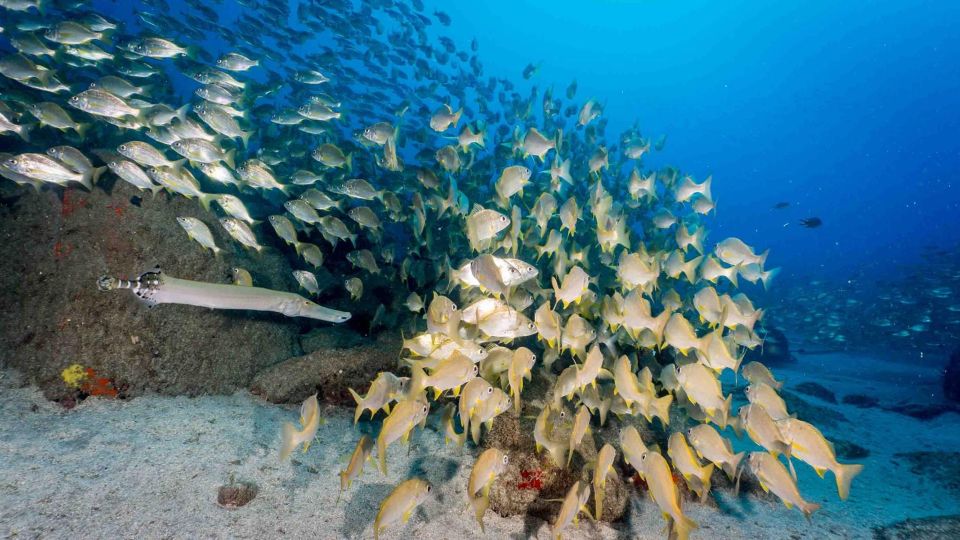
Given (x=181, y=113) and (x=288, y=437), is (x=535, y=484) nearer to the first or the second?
(x=288, y=437)

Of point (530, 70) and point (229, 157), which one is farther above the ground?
point (530, 70)

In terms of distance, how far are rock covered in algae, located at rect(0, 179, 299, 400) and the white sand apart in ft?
1.10

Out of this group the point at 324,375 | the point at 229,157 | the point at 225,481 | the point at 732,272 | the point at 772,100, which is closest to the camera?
the point at 225,481

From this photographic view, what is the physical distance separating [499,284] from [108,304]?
15.9 feet

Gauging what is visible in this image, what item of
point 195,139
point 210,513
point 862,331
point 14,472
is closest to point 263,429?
point 210,513

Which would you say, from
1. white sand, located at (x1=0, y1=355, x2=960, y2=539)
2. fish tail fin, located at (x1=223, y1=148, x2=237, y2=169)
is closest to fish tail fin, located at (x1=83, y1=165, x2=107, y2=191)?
fish tail fin, located at (x1=223, y1=148, x2=237, y2=169)

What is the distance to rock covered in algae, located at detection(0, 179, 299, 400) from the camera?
4609 mm

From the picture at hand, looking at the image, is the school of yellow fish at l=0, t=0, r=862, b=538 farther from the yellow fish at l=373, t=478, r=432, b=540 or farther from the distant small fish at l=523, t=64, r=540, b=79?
the distant small fish at l=523, t=64, r=540, b=79

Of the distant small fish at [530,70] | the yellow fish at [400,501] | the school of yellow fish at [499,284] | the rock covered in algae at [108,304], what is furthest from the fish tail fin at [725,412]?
the distant small fish at [530,70]

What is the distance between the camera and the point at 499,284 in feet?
11.6

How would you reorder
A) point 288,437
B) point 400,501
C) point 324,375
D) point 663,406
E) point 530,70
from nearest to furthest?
point 400,501 → point 288,437 → point 663,406 → point 324,375 → point 530,70

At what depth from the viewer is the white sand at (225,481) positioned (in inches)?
115

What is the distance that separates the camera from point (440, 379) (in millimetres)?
3193

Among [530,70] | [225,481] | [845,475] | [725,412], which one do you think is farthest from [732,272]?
[530,70]
